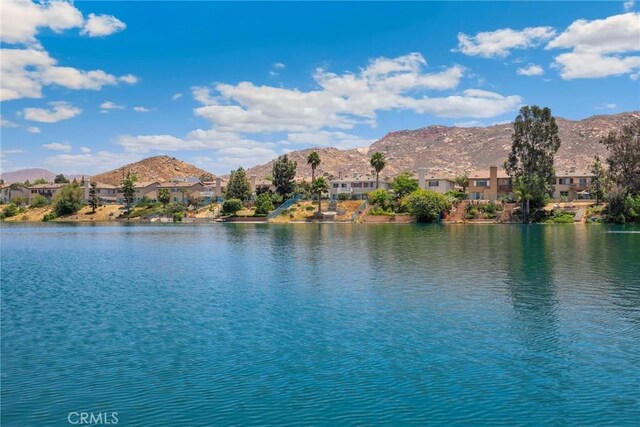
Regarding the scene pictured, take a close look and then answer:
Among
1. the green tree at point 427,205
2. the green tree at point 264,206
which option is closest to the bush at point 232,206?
the green tree at point 264,206

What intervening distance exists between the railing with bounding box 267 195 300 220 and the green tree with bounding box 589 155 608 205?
75417 mm

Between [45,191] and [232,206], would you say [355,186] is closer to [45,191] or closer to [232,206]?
[232,206]

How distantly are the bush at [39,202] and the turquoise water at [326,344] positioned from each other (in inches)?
5706

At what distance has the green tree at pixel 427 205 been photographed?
125812mm

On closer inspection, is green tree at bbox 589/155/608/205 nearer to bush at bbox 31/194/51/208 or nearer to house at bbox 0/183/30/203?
bush at bbox 31/194/51/208

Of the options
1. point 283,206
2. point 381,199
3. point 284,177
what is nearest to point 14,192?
point 284,177

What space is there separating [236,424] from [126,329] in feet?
43.4

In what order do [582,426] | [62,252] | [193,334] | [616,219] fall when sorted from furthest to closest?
[616,219] → [62,252] → [193,334] → [582,426]

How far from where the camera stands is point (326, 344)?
948 inches

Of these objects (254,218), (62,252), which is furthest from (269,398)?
(254,218)

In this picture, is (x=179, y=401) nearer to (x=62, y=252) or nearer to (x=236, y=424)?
(x=236, y=424)

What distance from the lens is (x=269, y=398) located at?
58.4 feet

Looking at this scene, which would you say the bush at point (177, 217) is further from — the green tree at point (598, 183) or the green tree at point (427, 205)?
the green tree at point (598, 183)

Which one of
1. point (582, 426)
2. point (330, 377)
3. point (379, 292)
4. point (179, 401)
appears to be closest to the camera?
point (582, 426)
